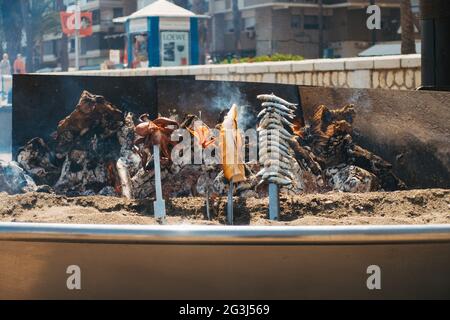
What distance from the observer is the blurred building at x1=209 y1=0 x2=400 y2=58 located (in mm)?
51156

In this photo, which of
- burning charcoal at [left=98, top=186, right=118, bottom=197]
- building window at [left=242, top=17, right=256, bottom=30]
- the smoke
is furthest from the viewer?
building window at [left=242, top=17, right=256, bottom=30]

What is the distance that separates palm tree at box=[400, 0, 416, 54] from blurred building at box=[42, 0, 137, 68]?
3606 cm

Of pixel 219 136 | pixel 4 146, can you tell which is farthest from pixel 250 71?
pixel 219 136

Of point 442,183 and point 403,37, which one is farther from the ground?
point 403,37

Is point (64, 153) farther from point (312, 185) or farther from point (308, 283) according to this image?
point (308, 283)

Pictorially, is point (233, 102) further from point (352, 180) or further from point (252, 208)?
point (352, 180)

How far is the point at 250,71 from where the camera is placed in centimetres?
1428

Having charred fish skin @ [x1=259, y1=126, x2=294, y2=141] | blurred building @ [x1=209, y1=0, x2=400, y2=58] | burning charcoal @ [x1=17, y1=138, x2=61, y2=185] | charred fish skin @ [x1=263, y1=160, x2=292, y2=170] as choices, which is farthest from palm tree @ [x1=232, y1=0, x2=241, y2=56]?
charred fish skin @ [x1=263, y1=160, x2=292, y2=170]

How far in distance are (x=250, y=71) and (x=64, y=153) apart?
953cm

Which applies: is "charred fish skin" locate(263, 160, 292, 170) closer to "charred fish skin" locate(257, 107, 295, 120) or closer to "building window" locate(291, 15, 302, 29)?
"charred fish skin" locate(257, 107, 295, 120)

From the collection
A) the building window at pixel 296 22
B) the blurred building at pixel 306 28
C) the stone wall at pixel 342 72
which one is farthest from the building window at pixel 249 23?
the stone wall at pixel 342 72

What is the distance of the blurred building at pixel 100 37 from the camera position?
193 feet

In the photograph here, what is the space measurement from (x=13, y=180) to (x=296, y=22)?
163 feet
